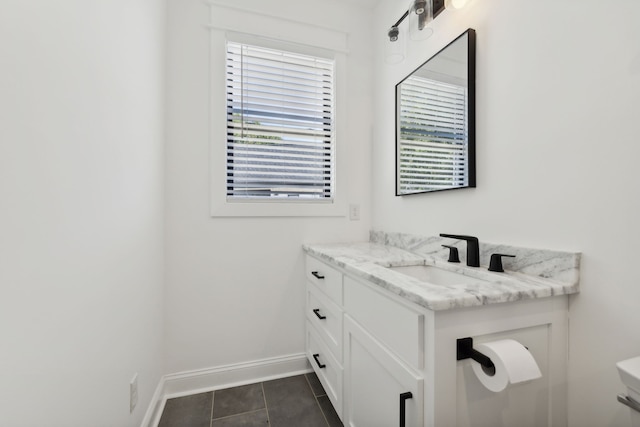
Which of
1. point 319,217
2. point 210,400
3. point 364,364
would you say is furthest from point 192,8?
point 210,400

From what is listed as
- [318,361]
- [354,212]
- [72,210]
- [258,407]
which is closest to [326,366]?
[318,361]

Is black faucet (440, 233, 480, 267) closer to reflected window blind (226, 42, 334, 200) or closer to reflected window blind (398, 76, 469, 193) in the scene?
reflected window blind (398, 76, 469, 193)

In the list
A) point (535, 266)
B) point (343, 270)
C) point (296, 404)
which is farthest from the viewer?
point (296, 404)

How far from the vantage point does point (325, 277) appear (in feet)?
4.99

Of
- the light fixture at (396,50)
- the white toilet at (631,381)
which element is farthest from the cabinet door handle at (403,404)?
the light fixture at (396,50)

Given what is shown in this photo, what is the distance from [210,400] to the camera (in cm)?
163

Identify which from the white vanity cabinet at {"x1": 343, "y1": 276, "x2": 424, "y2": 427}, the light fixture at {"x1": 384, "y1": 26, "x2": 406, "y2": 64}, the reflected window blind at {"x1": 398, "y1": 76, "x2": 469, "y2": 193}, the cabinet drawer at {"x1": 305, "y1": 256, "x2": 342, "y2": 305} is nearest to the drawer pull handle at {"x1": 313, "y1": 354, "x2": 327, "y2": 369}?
the white vanity cabinet at {"x1": 343, "y1": 276, "x2": 424, "y2": 427}

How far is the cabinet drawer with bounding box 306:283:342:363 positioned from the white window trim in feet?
1.77

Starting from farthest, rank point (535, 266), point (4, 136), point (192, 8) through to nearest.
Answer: point (192, 8), point (535, 266), point (4, 136)

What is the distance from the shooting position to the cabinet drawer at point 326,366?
134 centimetres

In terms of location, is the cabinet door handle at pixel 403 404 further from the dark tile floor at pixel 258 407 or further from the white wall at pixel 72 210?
the white wall at pixel 72 210

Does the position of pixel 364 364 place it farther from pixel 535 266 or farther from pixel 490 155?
pixel 490 155

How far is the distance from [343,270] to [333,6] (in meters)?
1.85

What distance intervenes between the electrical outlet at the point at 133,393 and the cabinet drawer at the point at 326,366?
34.6 inches
